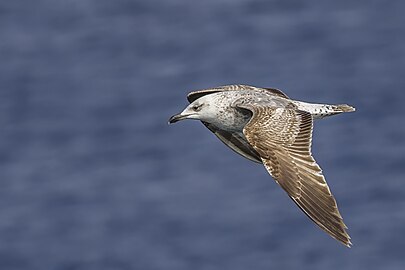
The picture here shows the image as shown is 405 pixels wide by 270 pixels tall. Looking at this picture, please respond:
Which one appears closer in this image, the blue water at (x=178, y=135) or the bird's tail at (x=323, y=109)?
the bird's tail at (x=323, y=109)

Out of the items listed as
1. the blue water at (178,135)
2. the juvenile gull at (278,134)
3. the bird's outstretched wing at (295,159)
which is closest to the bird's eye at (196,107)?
the juvenile gull at (278,134)

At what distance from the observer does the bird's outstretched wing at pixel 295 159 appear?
1944 cm

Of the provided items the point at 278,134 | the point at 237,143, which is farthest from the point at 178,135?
the point at 278,134

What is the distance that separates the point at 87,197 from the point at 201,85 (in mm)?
5513

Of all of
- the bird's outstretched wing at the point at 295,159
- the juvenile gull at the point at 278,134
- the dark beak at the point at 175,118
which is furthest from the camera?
the dark beak at the point at 175,118

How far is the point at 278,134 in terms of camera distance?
2059 cm

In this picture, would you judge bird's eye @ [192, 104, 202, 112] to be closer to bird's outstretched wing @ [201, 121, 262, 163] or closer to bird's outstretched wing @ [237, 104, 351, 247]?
bird's outstretched wing @ [201, 121, 262, 163]

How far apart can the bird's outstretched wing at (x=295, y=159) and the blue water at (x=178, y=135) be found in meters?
18.6

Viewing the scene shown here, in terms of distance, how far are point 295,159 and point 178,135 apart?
24013 mm

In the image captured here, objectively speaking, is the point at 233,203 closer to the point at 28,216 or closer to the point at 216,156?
the point at 216,156

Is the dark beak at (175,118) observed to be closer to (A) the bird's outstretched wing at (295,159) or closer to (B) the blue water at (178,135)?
(A) the bird's outstretched wing at (295,159)

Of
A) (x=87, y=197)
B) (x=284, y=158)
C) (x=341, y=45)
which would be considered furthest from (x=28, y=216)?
(x=284, y=158)

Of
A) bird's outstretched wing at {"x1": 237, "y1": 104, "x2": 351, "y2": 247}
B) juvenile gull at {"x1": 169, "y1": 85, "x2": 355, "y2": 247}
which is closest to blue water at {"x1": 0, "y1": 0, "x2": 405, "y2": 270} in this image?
juvenile gull at {"x1": 169, "y1": 85, "x2": 355, "y2": 247}

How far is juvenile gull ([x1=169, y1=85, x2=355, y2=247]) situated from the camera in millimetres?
19556
